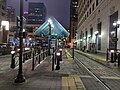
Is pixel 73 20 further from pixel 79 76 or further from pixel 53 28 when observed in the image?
pixel 79 76

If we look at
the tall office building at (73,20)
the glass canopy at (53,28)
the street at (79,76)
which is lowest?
the street at (79,76)

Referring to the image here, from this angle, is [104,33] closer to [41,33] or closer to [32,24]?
[41,33]

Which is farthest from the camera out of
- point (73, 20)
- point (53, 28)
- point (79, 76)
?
point (73, 20)

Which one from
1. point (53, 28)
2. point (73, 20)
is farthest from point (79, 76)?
point (73, 20)

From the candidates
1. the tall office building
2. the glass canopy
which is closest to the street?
the glass canopy

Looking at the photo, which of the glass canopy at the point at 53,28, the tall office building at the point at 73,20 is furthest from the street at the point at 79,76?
the tall office building at the point at 73,20

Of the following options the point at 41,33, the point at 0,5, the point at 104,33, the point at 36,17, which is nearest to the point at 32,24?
the point at 36,17

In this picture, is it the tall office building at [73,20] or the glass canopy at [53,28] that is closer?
the glass canopy at [53,28]

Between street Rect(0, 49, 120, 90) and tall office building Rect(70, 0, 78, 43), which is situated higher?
tall office building Rect(70, 0, 78, 43)

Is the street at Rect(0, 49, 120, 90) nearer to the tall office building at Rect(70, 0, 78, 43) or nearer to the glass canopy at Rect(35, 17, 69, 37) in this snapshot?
the glass canopy at Rect(35, 17, 69, 37)

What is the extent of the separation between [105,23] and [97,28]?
885 cm

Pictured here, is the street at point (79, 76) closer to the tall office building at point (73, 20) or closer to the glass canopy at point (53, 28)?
the glass canopy at point (53, 28)

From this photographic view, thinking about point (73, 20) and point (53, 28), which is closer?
point (53, 28)

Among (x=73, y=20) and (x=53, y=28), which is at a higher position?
(x=73, y=20)
